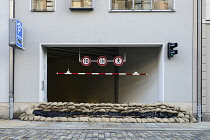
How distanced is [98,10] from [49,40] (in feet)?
7.54

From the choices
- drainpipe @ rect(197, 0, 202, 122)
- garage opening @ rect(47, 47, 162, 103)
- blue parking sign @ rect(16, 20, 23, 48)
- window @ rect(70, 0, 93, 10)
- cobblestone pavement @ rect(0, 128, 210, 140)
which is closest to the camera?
cobblestone pavement @ rect(0, 128, 210, 140)

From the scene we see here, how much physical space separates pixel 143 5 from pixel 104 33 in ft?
6.49

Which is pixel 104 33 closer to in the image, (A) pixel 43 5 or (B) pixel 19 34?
(A) pixel 43 5

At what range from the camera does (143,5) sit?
863 cm

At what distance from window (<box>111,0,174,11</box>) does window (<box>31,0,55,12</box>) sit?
8.08 feet

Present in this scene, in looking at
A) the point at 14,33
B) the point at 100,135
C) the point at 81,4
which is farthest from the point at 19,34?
the point at 100,135

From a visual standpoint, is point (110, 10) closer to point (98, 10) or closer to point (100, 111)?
point (98, 10)

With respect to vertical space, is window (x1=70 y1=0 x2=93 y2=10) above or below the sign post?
above

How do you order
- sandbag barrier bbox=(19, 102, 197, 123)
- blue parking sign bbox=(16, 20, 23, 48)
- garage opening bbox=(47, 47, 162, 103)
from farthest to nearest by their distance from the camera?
garage opening bbox=(47, 47, 162, 103) < sandbag barrier bbox=(19, 102, 197, 123) < blue parking sign bbox=(16, 20, 23, 48)

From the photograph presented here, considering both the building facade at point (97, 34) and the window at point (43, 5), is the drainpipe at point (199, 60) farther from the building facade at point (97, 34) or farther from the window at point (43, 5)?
the window at point (43, 5)

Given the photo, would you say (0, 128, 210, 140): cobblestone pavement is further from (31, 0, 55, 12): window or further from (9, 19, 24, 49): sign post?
(31, 0, 55, 12): window

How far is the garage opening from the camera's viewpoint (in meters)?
9.55

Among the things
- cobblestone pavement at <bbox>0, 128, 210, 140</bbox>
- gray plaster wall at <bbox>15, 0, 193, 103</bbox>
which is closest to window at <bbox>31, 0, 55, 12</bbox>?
gray plaster wall at <bbox>15, 0, 193, 103</bbox>

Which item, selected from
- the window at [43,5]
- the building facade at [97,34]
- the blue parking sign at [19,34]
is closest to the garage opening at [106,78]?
the building facade at [97,34]
